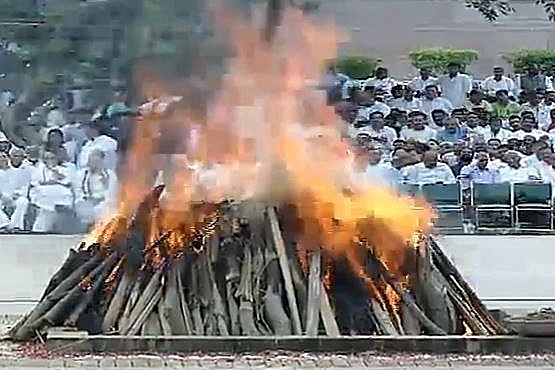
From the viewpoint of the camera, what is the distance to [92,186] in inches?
301

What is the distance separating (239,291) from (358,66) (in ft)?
13.1

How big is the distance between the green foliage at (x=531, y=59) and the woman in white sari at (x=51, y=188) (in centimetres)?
276

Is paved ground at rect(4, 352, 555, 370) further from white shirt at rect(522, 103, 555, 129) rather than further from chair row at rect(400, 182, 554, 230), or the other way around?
white shirt at rect(522, 103, 555, 129)

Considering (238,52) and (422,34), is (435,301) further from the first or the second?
(422,34)

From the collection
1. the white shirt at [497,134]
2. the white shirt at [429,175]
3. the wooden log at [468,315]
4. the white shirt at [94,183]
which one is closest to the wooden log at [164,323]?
the wooden log at [468,315]

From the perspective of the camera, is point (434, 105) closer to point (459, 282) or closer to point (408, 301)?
point (459, 282)

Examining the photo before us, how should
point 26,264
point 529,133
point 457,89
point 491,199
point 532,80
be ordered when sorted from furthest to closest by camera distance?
point 457,89 → point 532,80 → point 529,133 → point 491,199 → point 26,264

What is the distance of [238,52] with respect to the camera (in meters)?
4.65

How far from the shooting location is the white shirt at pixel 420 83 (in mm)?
8281

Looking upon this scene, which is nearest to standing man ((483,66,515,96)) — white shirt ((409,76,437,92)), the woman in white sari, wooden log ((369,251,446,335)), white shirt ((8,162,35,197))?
white shirt ((409,76,437,92))

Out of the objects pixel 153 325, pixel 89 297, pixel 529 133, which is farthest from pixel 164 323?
pixel 529 133

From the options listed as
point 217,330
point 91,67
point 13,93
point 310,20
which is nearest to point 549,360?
point 217,330

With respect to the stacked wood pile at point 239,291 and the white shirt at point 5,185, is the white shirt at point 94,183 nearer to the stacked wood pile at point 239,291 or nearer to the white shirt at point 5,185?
the white shirt at point 5,185

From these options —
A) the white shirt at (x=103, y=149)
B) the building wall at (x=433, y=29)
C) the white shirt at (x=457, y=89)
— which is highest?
the building wall at (x=433, y=29)
